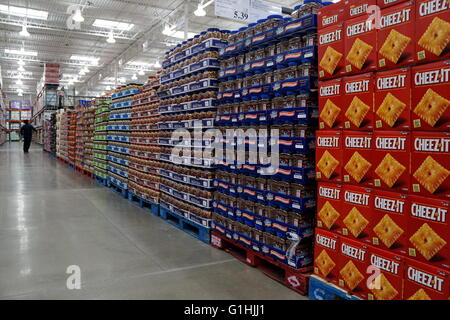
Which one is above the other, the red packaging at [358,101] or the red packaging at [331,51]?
the red packaging at [331,51]

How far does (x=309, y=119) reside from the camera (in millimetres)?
3342

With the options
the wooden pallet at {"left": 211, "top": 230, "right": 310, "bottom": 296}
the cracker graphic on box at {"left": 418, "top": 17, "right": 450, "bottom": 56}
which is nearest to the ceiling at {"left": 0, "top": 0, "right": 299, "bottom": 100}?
the wooden pallet at {"left": 211, "top": 230, "right": 310, "bottom": 296}

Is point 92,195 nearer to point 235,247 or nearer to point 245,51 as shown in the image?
point 235,247

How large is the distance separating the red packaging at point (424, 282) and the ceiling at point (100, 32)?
41.4ft

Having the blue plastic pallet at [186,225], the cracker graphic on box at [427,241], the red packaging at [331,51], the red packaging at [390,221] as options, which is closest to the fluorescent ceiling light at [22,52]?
the blue plastic pallet at [186,225]

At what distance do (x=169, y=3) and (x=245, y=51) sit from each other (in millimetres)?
12673

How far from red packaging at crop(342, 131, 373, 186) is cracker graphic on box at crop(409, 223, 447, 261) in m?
0.51

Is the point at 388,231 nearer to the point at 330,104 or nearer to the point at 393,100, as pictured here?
the point at 393,100

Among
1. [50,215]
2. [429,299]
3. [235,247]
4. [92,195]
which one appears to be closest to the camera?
[429,299]

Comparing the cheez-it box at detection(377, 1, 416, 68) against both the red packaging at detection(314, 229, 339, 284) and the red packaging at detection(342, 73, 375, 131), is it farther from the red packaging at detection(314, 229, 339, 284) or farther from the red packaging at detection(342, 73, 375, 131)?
the red packaging at detection(314, 229, 339, 284)

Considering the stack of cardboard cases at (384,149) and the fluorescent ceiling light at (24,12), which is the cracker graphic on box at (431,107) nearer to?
the stack of cardboard cases at (384,149)

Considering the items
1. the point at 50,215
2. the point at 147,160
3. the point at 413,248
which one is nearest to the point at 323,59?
the point at 413,248

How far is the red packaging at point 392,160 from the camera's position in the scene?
8.20 feet

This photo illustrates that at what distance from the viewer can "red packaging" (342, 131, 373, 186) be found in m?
2.76
